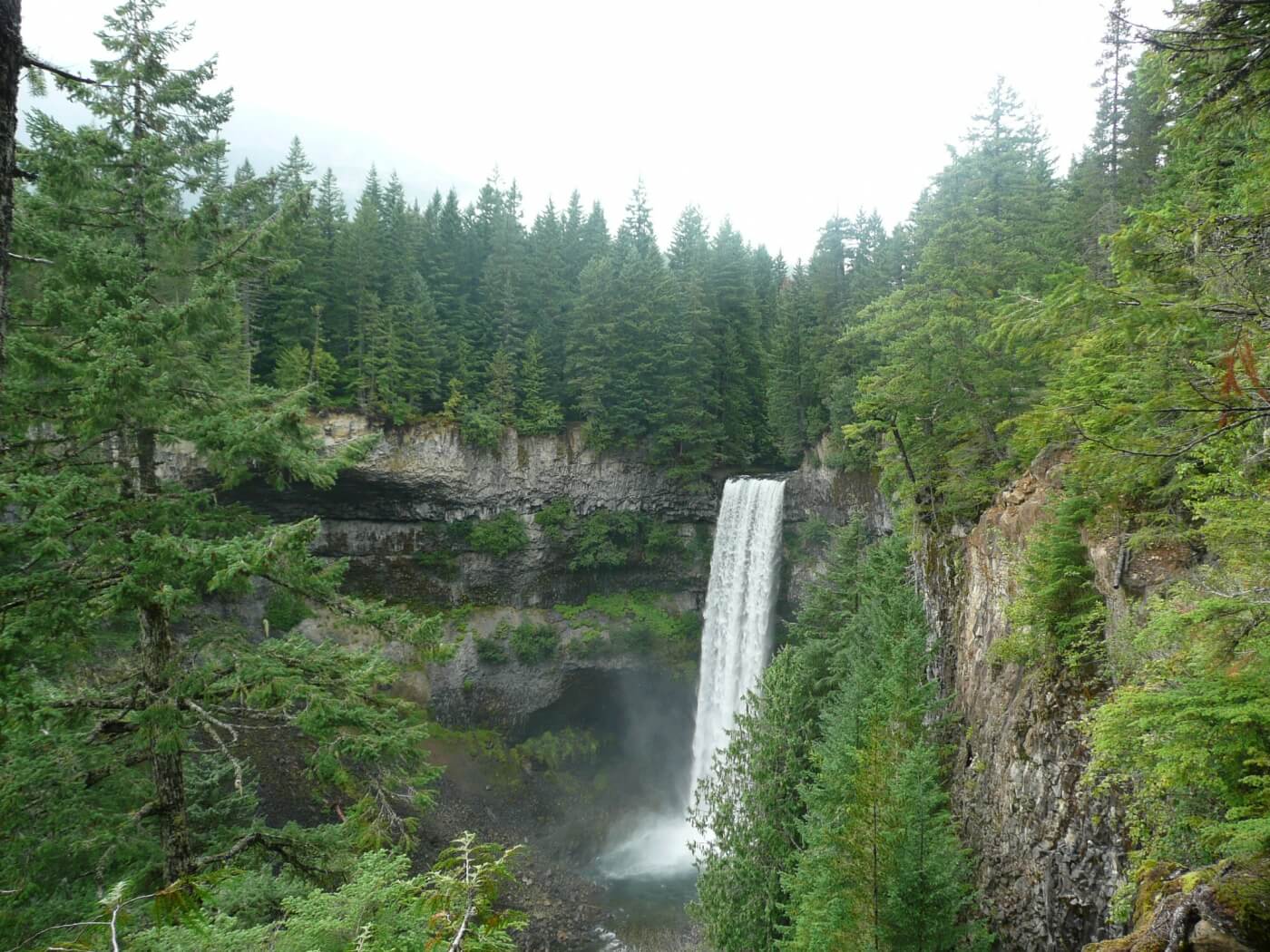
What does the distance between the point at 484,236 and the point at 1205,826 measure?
41120mm

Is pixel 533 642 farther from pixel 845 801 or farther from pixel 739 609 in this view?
pixel 845 801

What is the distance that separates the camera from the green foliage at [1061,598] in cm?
820

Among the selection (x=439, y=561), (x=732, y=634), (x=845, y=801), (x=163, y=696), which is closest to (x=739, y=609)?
(x=732, y=634)

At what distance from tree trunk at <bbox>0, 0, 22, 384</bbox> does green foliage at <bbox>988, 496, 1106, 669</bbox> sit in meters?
10.8

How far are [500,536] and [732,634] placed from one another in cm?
1256

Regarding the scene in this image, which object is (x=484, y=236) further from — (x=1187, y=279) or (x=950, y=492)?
(x=1187, y=279)

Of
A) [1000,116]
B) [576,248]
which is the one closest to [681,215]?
[576,248]

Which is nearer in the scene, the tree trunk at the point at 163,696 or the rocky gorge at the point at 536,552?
the tree trunk at the point at 163,696

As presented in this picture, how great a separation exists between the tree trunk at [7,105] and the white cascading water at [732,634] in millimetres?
26440

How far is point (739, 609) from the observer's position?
28547mm

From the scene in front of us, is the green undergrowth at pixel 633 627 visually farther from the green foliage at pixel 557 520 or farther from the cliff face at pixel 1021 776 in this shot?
the cliff face at pixel 1021 776

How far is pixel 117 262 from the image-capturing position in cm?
682

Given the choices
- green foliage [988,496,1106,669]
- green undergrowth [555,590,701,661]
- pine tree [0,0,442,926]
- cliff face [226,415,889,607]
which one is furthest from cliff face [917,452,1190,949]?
green undergrowth [555,590,701,661]

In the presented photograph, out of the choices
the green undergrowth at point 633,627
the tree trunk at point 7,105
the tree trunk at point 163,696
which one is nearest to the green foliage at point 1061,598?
the tree trunk at point 7,105
